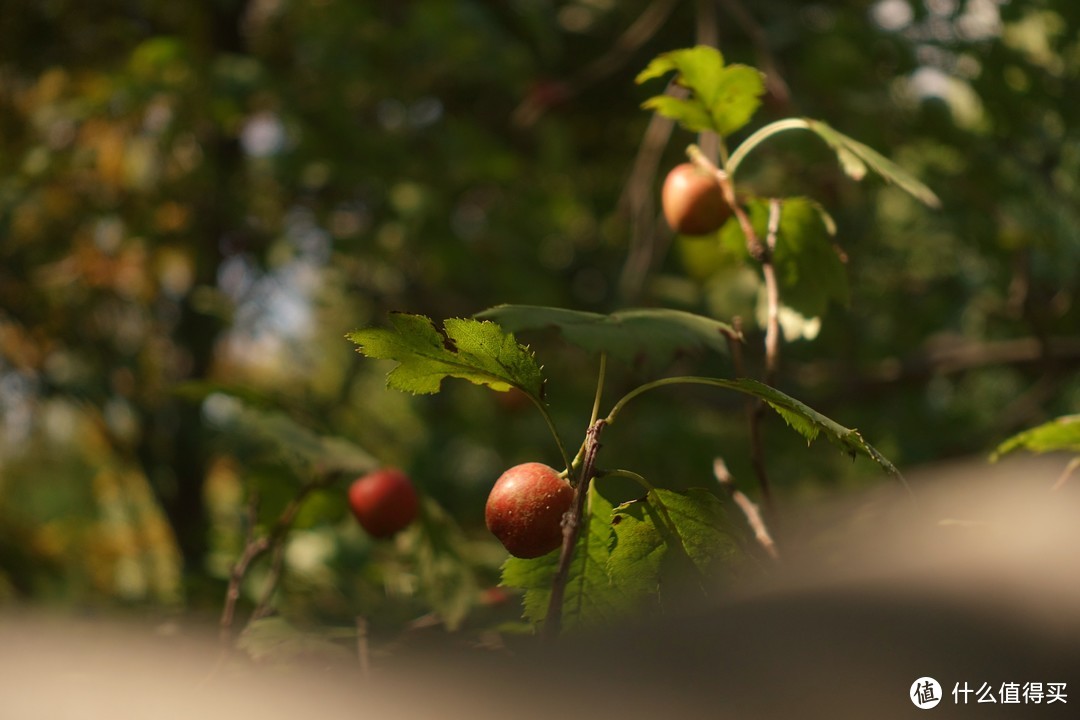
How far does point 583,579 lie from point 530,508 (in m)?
0.08

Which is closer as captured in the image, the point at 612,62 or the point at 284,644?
the point at 284,644

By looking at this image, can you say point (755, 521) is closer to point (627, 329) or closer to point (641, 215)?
point (627, 329)

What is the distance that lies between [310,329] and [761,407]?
A: 5489 millimetres

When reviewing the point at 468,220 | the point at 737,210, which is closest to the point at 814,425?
the point at 737,210

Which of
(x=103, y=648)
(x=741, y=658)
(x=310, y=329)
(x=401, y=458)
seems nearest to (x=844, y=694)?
(x=741, y=658)

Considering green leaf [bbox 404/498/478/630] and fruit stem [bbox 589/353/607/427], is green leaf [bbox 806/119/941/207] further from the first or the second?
green leaf [bbox 404/498/478/630]

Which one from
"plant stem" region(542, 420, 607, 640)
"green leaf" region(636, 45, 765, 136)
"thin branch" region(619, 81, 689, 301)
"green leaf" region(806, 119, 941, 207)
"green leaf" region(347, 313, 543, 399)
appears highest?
"thin branch" region(619, 81, 689, 301)

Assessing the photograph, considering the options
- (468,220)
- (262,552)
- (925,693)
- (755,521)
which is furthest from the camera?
(468,220)

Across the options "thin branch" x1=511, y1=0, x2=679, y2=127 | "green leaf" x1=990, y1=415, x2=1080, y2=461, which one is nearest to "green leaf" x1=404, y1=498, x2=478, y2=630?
"green leaf" x1=990, y1=415, x2=1080, y2=461

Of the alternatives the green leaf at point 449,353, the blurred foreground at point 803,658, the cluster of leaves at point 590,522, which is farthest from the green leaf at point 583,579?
the blurred foreground at point 803,658

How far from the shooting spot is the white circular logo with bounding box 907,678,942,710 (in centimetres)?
36

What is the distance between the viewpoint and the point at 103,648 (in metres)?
0.65

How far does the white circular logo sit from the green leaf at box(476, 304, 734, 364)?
0.48 metres

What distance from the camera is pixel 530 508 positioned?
75cm
